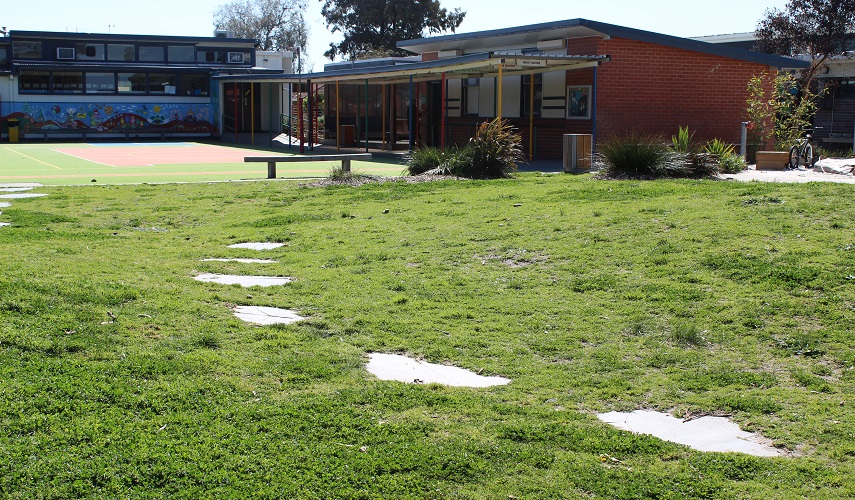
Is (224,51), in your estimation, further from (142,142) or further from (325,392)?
(325,392)

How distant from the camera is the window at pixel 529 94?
95.1 feet

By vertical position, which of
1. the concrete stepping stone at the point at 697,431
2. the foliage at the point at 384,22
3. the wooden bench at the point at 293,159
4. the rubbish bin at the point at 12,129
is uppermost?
the foliage at the point at 384,22

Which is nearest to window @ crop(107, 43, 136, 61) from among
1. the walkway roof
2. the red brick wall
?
the walkway roof

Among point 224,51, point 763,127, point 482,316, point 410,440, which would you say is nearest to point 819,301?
point 482,316

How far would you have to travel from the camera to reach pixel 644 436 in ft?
15.7

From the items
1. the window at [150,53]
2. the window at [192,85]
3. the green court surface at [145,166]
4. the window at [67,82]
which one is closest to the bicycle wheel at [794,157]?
the green court surface at [145,166]

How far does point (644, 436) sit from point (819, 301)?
3060 mm

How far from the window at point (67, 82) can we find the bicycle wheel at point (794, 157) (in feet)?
125

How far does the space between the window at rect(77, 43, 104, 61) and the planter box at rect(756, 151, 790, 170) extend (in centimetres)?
3910

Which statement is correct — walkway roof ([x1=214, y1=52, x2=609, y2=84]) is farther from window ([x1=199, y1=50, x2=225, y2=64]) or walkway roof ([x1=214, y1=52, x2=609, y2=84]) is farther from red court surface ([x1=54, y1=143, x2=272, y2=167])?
window ([x1=199, y1=50, x2=225, y2=64])

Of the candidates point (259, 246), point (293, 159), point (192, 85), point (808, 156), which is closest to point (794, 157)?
point (808, 156)

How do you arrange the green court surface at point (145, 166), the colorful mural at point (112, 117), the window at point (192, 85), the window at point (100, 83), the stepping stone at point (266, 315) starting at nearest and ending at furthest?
1. the stepping stone at point (266, 315)
2. the green court surface at point (145, 166)
3. the colorful mural at point (112, 117)
4. the window at point (100, 83)
5. the window at point (192, 85)

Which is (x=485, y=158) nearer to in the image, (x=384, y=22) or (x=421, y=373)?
(x=421, y=373)

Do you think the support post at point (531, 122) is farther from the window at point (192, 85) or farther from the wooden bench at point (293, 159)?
the window at point (192, 85)
